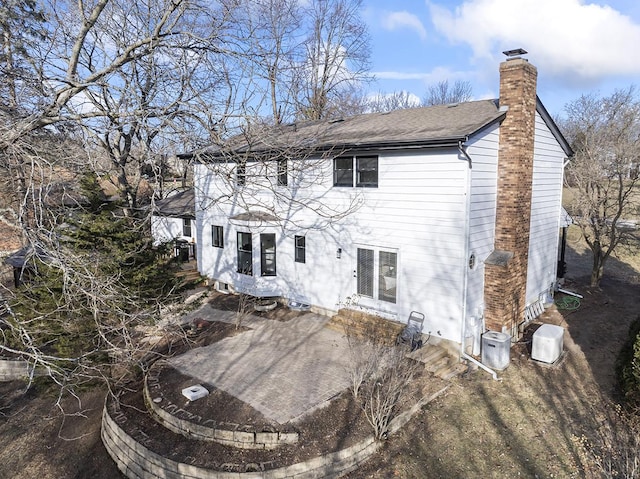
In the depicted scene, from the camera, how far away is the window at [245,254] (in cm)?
1408

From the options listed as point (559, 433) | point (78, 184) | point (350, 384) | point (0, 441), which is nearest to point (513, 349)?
point (559, 433)

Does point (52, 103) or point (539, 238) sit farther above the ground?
point (52, 103)

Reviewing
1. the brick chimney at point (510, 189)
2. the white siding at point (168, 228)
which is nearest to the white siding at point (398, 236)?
the brick chimney at point (510, 189)

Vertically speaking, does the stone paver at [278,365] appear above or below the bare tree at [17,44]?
below

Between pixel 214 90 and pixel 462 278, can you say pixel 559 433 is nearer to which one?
pixel 462 278

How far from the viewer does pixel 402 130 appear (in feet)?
35.8

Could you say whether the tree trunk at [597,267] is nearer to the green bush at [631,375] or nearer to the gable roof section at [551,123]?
the gable roof section at [551,123]

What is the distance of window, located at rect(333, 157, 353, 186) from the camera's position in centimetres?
1143

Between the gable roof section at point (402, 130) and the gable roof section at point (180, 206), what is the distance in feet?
29.4

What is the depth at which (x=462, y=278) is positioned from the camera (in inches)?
379

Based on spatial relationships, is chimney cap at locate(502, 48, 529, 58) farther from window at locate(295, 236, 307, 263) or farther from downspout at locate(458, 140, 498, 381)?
window at locate(295, 236, 307, 263)

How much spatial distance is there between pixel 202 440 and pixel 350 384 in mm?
3007

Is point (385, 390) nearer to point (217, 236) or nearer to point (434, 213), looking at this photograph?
point (434, 213)

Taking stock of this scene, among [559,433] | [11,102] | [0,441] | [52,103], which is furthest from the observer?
[0,441]
